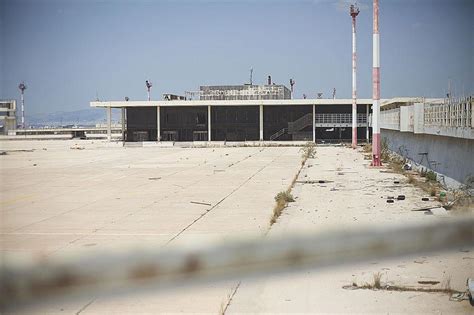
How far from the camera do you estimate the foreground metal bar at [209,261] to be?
1.29 m

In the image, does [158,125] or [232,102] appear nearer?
[232,102]

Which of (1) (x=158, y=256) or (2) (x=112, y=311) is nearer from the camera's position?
(1) (x=158, y=256)

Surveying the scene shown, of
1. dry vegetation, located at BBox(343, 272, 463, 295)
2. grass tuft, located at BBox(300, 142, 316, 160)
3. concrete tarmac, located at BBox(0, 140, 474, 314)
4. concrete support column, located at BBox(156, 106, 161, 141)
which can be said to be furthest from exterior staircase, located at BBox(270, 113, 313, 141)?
dry vegetation, located at BBox(343, 272, 463, 295)

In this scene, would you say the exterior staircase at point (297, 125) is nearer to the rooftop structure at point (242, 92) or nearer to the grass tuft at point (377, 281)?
the rooftop structure at point (242, 92)

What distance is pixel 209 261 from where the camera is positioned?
1.41 meters

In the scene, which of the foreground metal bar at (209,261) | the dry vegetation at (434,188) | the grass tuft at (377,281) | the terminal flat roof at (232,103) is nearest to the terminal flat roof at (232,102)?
the terminal flat roof at (232,103)

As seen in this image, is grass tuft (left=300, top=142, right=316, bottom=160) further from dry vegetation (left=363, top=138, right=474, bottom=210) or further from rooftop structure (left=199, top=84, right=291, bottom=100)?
rooftop structure (left=199, top=84, right=291, bottom=100)

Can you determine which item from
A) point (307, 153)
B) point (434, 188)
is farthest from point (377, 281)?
point (307, 153)

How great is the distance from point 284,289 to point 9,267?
7.27 m

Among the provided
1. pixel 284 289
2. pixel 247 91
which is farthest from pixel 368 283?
pixel 247 91

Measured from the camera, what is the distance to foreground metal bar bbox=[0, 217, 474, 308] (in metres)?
1.29

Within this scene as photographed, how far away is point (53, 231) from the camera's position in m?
13.9

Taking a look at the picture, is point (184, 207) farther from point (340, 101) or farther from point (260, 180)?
point (340, 101)

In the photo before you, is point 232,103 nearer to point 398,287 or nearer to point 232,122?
point 232,122
